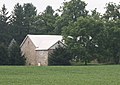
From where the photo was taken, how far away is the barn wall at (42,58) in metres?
80.3

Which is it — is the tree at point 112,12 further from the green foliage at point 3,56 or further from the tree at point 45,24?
the green foliage at point 3,56

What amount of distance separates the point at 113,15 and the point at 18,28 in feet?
93.1

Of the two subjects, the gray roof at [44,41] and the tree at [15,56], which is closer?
the tree at [15,56]

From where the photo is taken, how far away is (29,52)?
282 feet

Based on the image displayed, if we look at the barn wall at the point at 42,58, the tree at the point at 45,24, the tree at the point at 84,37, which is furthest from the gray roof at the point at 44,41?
the tree at the point at 45,24

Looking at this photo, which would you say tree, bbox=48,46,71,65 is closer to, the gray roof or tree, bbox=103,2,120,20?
the gray roof

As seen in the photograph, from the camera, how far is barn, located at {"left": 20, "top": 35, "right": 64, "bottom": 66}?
81125 mm

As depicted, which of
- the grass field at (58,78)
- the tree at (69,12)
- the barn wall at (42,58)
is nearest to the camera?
the grass field at (58,78)

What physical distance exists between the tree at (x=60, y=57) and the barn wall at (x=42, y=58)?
2670 mm

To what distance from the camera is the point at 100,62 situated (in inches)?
3378

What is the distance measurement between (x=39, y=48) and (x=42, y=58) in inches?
121

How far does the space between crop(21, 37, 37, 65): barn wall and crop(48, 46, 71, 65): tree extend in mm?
7798

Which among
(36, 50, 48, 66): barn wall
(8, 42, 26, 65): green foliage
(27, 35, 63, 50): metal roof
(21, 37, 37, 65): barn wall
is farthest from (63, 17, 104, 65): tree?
(8, 42, 26, 65): green foliage

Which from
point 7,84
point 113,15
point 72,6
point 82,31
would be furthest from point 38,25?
point 7,84
